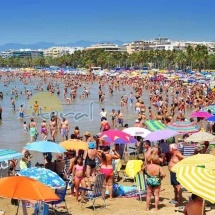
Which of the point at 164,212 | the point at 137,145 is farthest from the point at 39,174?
the point at 137,145

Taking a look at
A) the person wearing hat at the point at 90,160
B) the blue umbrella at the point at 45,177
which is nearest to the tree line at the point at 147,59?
the person wearing hat at the point at 90,160

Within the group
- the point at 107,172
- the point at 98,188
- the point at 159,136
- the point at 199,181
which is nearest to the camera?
the point at 199,181

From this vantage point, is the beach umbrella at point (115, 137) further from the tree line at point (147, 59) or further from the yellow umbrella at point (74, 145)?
the tree line at point (147, 59)

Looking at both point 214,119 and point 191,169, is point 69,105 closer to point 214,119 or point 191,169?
point 214,119

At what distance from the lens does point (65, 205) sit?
7.66m

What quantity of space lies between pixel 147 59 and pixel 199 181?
358 feet

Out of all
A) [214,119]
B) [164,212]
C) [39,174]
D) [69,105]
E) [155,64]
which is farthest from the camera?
[155,64]

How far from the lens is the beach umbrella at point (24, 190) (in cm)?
523

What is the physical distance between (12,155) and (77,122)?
13957 millimetres

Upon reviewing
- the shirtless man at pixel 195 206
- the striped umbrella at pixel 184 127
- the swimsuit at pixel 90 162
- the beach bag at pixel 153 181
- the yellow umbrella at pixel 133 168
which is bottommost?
the yellow umbrella at pixel 133 168

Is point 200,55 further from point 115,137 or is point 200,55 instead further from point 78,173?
point 78,173

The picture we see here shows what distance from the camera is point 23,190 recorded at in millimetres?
5320

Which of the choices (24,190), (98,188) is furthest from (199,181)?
(98,188)

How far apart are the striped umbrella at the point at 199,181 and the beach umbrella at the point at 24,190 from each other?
1.67 m
